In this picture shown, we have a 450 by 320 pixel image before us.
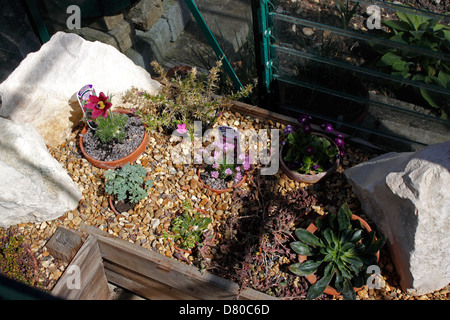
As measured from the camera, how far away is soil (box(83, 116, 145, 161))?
327cm

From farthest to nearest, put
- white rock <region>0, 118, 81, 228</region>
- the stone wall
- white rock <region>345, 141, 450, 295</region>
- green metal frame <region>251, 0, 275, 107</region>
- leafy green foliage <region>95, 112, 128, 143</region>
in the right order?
the stone wall < leafy green foliage <region>95, 112, 128, 143</region> < green metal frame <region>251, 0, 275, 107</region> < white rock <region>0, 118, 81, 228</region> < white rock <region>345, 141, 450, 295</region>

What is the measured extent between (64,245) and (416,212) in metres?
2.27

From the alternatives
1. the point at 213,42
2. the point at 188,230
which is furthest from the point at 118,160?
the point at 213,42

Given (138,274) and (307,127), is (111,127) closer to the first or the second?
(138,274)

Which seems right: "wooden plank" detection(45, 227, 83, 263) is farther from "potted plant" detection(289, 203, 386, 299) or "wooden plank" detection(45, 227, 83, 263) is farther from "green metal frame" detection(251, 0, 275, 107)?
"green metal frame" detection(251, 0, 275, 107)

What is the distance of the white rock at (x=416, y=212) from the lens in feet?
8.01

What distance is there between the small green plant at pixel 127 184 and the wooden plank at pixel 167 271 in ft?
0.98

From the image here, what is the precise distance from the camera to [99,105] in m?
2.97

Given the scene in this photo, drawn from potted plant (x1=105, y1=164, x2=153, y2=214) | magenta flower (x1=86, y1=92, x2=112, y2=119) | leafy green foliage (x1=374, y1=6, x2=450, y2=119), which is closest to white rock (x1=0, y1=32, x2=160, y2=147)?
magenta flower (x1=86, y1=92, x2=112, y2=119)

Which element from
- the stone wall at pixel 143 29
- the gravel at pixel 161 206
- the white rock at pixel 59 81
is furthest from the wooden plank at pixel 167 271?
the stone wall at pixel 143 29

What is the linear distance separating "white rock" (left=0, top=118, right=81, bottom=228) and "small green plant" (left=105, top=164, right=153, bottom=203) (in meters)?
0.27

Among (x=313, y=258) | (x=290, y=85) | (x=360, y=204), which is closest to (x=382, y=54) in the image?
(x=290, y=85)

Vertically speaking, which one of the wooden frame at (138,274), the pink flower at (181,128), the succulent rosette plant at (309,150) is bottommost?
the wooden frame at (138,274)

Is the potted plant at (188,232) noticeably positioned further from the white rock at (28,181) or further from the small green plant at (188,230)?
the white rock at (28,181)
